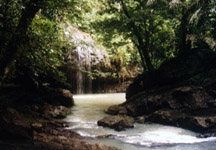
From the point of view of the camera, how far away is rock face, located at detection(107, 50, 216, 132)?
24.5 feet

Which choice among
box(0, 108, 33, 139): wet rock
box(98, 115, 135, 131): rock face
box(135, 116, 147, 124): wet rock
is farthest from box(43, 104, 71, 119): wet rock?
box(135, 116, 147, 124): wet rock

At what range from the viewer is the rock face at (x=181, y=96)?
745 centimetres

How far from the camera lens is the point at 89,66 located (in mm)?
16344

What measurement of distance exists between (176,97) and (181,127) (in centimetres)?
154

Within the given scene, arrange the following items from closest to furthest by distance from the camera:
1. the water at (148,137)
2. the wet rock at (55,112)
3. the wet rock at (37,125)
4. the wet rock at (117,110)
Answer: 1. the water at (148,137)
2. the wet rock at (37,125)
3. the wet rock at (55,112)
4. the wet rock at (117,110)

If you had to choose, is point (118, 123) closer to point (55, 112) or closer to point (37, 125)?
point (37, 125)

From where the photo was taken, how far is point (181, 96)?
27.7 ft

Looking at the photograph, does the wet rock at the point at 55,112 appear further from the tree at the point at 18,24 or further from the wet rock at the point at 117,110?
the tree at the point at 18,24

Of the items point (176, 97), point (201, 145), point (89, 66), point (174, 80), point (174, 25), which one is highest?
point (174, 25)

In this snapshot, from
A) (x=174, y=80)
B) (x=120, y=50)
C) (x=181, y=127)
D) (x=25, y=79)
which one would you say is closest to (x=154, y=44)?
(x=174, y=80)

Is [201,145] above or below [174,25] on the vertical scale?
below

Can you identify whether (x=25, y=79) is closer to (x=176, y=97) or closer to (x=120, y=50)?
(x=176, y=97)

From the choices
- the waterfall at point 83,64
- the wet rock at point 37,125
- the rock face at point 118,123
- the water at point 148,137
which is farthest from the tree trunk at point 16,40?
the waterfall at point 83,64

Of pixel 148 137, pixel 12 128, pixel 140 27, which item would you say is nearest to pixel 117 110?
pixel 148 137
